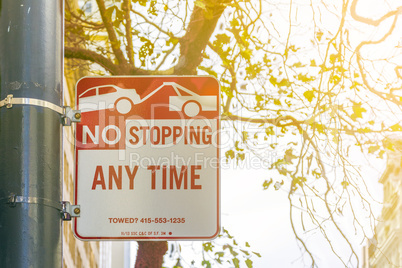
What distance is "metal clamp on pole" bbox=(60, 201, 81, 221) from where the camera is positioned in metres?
3.29

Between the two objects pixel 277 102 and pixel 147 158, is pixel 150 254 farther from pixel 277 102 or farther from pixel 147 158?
pixel 147 158

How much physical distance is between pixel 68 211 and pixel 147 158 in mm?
657

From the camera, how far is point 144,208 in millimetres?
3861

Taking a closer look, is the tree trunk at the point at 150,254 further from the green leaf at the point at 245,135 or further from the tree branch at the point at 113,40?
the green leaf at the point at 245,135

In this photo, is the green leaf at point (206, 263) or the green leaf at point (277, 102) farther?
the green leaf at point (277, 102)

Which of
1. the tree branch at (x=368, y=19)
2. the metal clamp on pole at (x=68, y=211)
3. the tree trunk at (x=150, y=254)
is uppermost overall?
the tree branch at (x=368, y=19)

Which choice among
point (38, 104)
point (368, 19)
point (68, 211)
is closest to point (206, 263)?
point (368, 19)

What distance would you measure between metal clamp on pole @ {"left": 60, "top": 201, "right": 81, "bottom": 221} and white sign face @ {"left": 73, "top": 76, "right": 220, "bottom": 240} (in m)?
0.15

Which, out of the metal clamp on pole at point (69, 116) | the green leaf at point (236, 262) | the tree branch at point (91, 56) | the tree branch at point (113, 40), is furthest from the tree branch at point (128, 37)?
the metal clamp on pole at point (69, 116)

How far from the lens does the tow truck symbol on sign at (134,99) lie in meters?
3.99

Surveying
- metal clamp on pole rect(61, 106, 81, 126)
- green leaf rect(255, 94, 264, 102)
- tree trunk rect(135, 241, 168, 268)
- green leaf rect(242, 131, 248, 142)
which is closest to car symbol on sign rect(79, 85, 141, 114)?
metal clamp on pole rect(61, 106, 81, 126)

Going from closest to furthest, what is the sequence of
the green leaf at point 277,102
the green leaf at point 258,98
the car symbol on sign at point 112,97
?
the car symbol on sign at point 112,97
the green leaf at point 277,102
the green leaf at point 258,98

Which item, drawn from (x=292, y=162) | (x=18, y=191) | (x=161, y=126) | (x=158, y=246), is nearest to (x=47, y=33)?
(x=18, y=191)

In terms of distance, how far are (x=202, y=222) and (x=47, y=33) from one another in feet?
4.21
